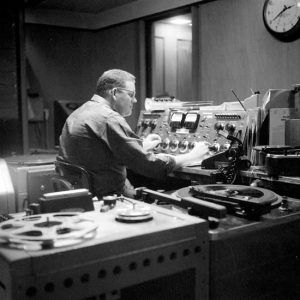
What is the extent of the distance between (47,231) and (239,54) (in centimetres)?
342

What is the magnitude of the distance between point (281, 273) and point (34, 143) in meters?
5.12

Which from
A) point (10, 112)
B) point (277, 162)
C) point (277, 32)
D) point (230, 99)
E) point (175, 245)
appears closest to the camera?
point (175, 245)

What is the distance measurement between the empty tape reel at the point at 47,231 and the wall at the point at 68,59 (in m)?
4.73

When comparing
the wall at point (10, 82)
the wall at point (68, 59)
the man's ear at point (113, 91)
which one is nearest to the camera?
the man's ear at point (113, 91)

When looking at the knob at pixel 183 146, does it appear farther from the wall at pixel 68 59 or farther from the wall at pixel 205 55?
the wall at pixel 68 59

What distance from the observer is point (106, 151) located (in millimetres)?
2754

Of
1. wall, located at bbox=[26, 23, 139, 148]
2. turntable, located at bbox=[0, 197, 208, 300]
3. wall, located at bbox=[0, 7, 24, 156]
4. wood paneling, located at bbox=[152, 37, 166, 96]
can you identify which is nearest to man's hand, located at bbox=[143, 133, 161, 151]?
wall, located at bbox=[0, 7, 24, 156]

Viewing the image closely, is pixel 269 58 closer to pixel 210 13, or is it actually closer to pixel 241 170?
pixel 210 13

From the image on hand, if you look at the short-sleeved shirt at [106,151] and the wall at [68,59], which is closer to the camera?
the short-sleeved shirt at [106,151]

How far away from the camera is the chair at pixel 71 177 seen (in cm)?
255

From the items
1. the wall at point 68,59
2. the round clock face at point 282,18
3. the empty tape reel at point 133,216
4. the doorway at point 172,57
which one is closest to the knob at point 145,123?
the round clock face at point 282,18

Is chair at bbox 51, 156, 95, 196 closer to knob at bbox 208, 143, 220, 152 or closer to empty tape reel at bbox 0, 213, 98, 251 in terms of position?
knob at bbox 208, 143, 220, 152

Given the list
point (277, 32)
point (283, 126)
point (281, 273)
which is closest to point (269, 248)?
point (281, 273)

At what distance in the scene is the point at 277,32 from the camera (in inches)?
150
